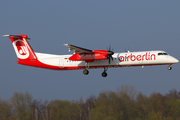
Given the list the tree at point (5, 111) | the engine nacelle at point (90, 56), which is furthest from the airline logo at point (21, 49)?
the tree at point (5, 111)

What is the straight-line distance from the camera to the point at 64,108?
45.1m

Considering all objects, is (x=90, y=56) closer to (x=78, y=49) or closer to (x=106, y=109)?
(x=78, y=49)

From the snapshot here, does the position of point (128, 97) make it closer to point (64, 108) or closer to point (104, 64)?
point (64, 108)

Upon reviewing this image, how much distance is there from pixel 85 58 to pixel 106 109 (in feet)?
53.2

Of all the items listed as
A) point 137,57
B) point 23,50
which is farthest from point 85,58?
point 23,50

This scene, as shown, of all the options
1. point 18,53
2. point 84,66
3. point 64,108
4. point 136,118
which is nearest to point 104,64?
point 84,66

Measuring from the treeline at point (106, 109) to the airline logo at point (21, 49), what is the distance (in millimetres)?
14781

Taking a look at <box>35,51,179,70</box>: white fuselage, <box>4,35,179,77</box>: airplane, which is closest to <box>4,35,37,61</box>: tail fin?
<box>4,35,179,77</box>: airplane

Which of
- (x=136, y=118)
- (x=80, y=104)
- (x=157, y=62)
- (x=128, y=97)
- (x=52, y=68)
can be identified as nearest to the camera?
(x=157, y=62)

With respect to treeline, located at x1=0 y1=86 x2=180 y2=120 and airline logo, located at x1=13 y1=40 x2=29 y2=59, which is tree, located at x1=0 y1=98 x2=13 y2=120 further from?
airline logo, located at x1=13 y1=40 x2=29 y2=59

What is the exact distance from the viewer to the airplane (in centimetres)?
2489

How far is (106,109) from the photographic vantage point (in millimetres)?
40219

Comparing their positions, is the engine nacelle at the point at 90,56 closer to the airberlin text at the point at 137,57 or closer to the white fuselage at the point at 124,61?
the white fuselage at the point at 124,61

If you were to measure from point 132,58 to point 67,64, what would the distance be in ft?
24.0
